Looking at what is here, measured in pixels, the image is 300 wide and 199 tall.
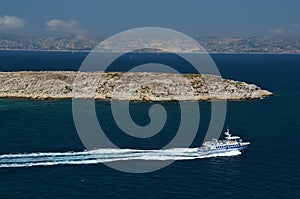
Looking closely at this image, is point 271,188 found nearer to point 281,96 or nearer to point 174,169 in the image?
point 174,169

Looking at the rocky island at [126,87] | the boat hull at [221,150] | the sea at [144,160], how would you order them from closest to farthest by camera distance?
the sea at [144,160]
the boat hull at [221,150]
the rocky island at [126,87]

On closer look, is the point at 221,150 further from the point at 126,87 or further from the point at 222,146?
the point at 126,87

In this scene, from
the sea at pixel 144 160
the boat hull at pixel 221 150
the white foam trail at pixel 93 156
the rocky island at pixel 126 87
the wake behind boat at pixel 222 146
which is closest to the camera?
the sea at pixel 144 160

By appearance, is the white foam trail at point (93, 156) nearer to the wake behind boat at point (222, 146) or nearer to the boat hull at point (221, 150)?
the boat hull at point (221, 150)

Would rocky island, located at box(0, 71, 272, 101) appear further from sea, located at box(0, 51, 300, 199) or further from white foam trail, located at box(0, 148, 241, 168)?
white foam trail, located at box(0, 148, 241, 168)

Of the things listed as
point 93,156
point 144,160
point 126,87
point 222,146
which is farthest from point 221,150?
point 126,87

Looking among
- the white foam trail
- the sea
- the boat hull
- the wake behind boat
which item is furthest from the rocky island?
the white foam trail

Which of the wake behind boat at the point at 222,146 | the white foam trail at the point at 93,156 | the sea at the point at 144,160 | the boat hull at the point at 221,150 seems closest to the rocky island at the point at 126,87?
the sea at the point at 144,160
